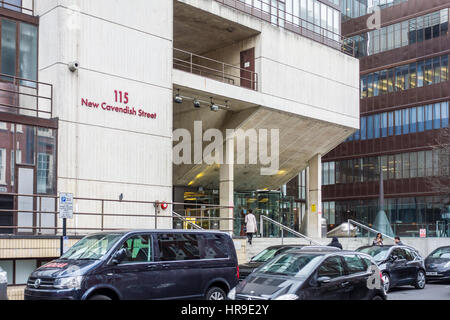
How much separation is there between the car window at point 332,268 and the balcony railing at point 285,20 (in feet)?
59.6

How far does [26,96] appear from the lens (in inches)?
797

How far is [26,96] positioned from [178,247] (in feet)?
33.5

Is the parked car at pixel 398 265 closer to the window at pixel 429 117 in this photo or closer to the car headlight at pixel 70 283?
the car headlight at pixel 70 283

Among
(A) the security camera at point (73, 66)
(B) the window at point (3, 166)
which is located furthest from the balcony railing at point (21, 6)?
(B) the window at point (3, 166)

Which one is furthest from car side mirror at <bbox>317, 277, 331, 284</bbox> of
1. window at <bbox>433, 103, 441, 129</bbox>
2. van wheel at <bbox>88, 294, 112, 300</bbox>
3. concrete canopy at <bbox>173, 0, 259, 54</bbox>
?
window at <bbox>433, 103, 441, 129</bbox>

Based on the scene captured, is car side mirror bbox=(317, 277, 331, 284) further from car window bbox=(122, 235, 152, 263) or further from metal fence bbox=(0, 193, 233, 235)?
metal fence bbox=(0, 193, 233, 235)

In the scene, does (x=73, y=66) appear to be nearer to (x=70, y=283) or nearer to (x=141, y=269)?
(x=141, y=269)

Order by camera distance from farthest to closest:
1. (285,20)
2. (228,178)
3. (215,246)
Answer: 1. (285,20)
2. (228,178)
3. (215,246)

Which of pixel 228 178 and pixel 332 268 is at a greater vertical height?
pixel 228 178

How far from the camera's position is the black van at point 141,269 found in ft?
37.0

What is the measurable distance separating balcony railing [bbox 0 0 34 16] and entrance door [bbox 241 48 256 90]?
1090 cm

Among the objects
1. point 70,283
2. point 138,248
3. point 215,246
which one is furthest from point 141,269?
point 215,246

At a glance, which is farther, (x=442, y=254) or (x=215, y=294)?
(x=442, y=254)
